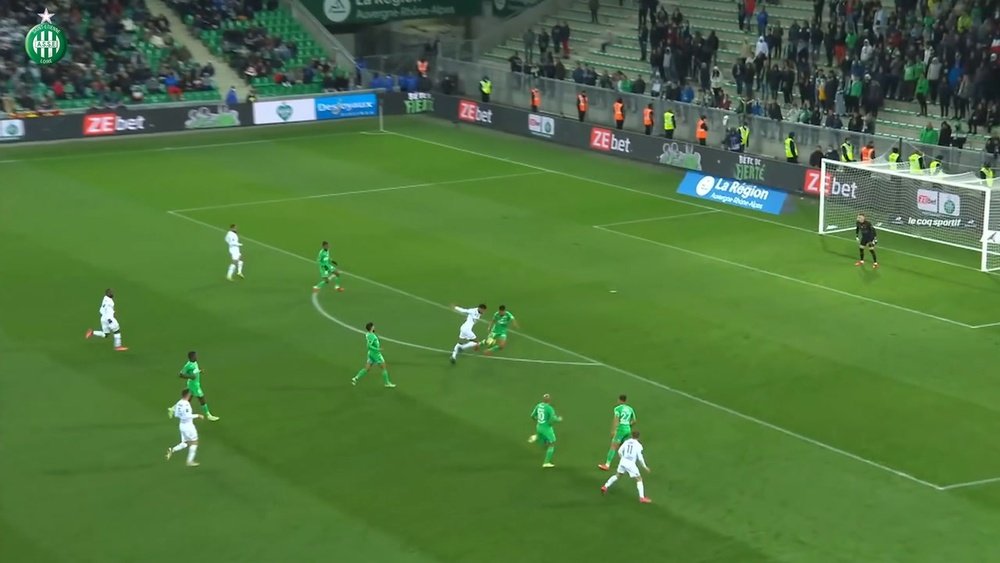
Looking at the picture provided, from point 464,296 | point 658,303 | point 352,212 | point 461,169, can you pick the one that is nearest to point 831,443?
point 658,303

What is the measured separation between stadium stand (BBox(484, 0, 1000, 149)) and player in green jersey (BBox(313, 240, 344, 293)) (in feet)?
77.7

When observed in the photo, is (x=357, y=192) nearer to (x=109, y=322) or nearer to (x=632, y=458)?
(x=109, y=322)

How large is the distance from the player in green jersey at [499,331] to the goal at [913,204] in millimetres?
16595

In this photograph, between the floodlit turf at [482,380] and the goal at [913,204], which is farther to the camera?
the goal at [913,204]

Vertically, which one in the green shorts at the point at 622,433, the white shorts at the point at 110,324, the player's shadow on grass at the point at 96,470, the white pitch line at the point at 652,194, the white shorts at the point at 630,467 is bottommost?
the white pitch line at the point at 652,194

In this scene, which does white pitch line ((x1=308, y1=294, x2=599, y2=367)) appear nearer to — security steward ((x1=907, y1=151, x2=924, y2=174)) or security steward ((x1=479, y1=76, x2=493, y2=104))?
security steward ((x1=907, y1=151, x2=924, y2=174))

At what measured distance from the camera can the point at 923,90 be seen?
5700 centimetres

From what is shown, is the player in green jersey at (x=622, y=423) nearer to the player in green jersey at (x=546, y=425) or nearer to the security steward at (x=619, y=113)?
the player in green jersey at (x=546, y=425)

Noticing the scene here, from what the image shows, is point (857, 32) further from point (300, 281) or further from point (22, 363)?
point (22, 363)

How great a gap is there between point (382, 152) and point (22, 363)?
29847mm

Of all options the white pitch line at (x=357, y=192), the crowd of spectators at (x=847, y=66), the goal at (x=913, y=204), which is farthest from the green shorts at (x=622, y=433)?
the crowd of spectators at (x=847, y=66)

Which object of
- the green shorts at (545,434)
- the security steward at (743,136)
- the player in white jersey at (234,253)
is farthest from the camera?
the security steward at (743,136)

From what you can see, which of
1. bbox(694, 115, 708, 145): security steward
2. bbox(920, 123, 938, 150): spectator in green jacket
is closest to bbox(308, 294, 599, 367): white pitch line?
bbox(694, 115, 708, 145): security steward

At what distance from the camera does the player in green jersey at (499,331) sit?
34.2 meters
